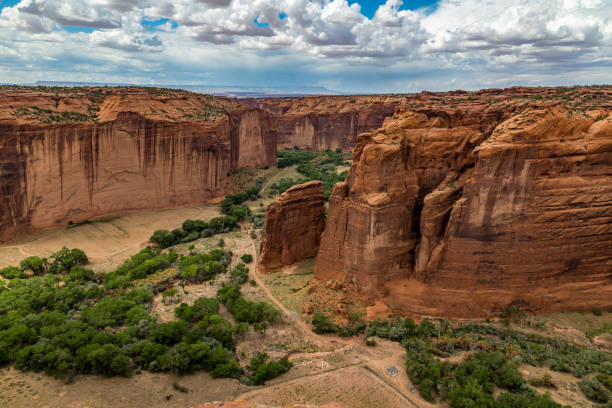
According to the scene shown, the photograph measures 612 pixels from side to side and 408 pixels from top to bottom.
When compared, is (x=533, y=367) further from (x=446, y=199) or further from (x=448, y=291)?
(x=446, y=199)

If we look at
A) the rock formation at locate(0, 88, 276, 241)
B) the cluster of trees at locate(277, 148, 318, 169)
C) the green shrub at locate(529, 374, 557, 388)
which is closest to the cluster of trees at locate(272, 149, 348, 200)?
the cluster of trees at locate(277, 148, 318, 169)

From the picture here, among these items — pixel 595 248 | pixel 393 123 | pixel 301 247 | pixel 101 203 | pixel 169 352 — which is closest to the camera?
pixel 169 352

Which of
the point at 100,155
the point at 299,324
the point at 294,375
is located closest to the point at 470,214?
the point at 299,324

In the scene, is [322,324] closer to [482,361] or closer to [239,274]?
[482,361]

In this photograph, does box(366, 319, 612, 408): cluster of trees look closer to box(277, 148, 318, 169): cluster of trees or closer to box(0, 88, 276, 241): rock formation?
box(0, 88, 276, 241): rock formation

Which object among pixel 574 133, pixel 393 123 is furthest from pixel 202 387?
pixel 574 133

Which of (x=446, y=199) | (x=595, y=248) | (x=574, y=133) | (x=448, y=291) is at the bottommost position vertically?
(x=448, y=291)
